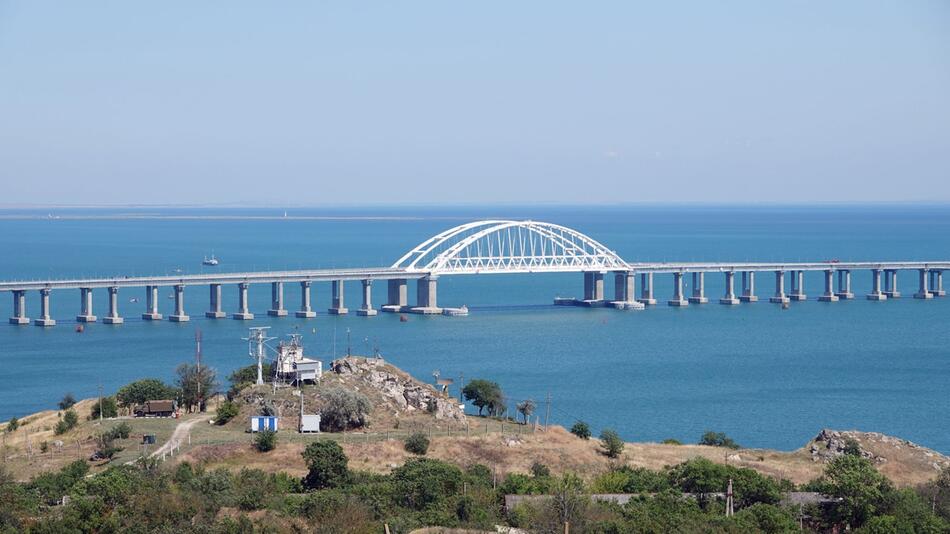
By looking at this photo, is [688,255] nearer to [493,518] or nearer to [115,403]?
[115,403]

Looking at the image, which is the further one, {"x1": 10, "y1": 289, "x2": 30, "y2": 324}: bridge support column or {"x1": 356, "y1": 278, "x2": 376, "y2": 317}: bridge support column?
{"x1": 356, "y1": 278, "x2": 376, "y2": 317}: bridge support column

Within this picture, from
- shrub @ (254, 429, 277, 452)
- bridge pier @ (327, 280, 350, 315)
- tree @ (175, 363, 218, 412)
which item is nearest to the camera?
shrub @ (254, 429, 277, 452)

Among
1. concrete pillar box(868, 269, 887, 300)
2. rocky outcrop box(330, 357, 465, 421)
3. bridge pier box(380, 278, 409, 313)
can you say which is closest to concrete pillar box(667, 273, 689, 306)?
concrete pillar box(868, 269, 887, 300)

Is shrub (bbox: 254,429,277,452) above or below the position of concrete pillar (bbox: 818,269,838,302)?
above

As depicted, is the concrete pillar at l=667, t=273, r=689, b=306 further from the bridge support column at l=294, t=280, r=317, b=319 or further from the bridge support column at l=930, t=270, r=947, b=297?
the bridge support column at l=294, t=280, r=317, b=319

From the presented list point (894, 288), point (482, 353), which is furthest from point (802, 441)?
point (894, 288)

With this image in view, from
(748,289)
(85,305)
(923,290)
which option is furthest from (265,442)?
(923,290)
